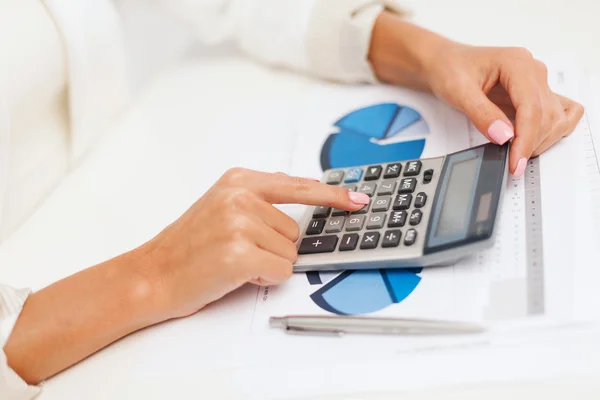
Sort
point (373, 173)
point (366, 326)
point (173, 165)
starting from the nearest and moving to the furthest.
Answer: point (366, 326)
point (373, 173)
point (173, 165)

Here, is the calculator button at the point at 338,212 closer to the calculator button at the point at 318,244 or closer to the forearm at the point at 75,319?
the calculator button at the point at 318,244

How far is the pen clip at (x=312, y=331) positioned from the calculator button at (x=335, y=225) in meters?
0.08

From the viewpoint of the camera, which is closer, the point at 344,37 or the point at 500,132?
the point at 500,132

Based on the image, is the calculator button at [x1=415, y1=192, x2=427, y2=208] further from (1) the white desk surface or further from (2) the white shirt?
(2) the white shirt

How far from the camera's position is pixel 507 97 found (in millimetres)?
544

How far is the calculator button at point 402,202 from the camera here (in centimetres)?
45

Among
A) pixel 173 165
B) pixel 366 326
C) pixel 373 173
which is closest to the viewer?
pixel 366 326

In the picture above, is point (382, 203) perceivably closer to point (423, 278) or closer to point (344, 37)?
point (423, 278)

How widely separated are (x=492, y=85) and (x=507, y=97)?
0.02 m

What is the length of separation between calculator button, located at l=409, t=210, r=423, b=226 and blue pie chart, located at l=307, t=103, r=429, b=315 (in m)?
0.03

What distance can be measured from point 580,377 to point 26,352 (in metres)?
0.33

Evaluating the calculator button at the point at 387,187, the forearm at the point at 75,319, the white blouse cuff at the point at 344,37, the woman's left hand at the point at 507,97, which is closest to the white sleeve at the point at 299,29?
the white blouse cuff at the point at 344,37

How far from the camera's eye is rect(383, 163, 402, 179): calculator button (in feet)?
1.59

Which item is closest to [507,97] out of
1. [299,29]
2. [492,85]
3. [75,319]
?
[492,85]
